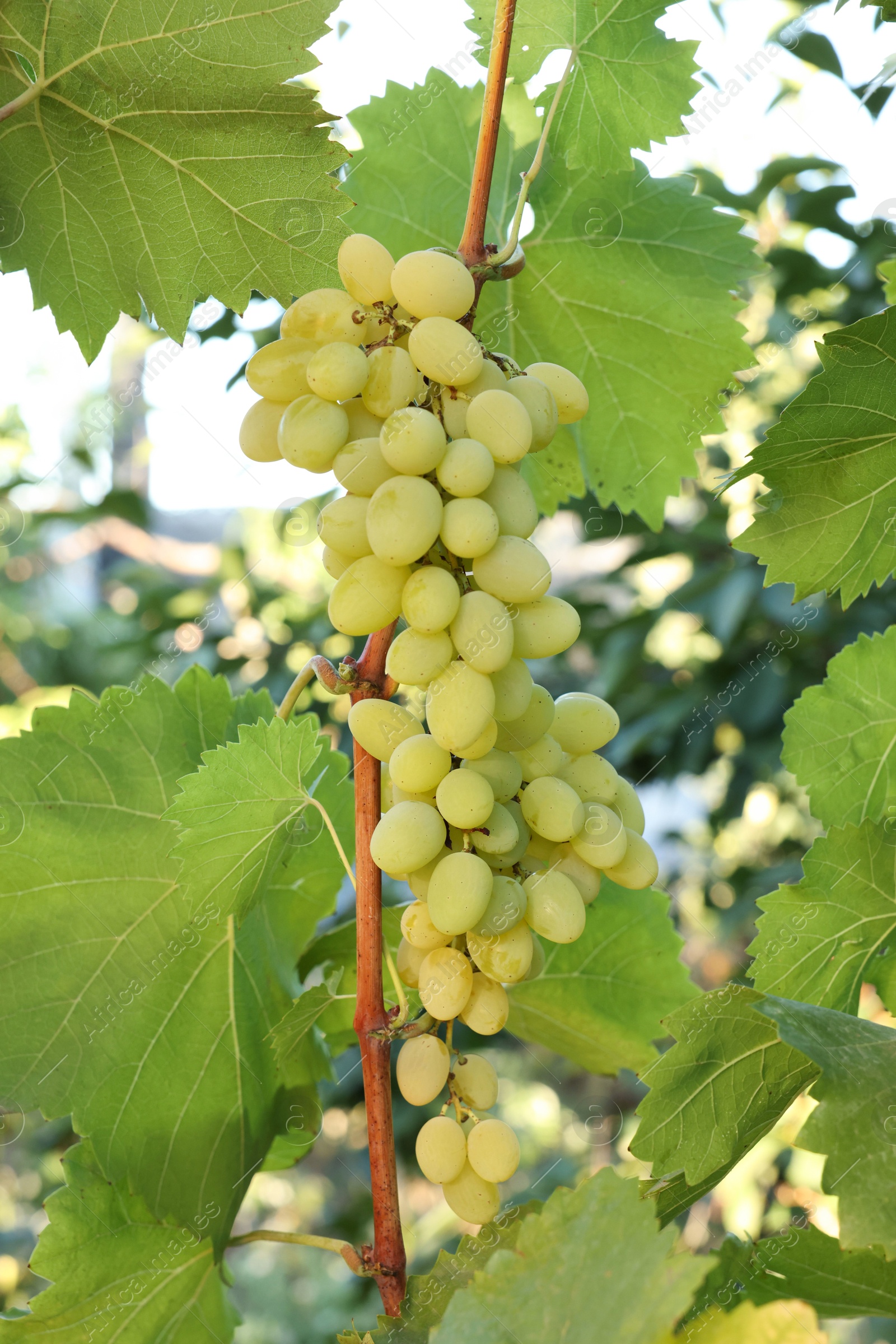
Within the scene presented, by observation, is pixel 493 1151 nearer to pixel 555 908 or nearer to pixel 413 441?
pixel 555 908

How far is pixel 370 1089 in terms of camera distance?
0.39m

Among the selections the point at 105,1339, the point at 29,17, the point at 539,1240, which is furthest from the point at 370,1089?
the point at 29,17

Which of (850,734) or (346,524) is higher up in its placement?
(346,524)

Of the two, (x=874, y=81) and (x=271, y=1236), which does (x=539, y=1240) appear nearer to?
(x=271, y=1236)

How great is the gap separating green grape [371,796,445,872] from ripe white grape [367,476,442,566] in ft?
0.28

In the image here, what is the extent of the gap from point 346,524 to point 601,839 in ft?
0.47

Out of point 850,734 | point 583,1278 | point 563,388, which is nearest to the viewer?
point 583,1278

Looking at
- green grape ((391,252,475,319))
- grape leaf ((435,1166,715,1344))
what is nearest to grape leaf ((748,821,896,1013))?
grape leaf ((435,1166,715,1344))

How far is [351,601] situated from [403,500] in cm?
4

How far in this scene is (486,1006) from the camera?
377mm

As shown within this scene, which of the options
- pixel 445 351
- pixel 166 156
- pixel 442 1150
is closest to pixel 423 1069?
pixel 442 1150

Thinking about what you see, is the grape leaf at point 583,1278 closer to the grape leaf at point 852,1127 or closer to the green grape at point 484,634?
the grape leaf at point 852,1127

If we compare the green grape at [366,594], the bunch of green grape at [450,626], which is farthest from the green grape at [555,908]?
the green grape at [366,594]

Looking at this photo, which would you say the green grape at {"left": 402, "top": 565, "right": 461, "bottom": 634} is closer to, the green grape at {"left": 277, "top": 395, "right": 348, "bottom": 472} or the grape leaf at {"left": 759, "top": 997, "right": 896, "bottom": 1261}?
the green grape at {"left": 277, "top": 395, "right": 348, "bottom": 472}
